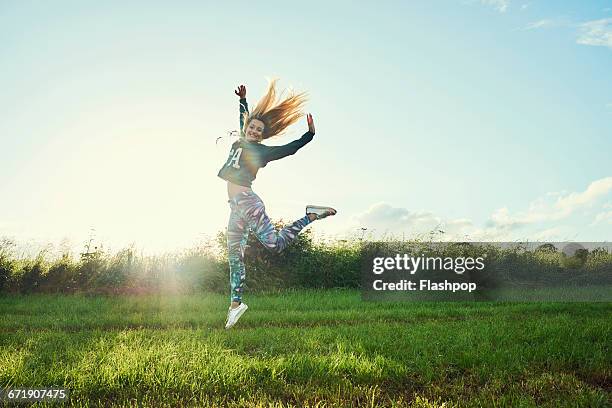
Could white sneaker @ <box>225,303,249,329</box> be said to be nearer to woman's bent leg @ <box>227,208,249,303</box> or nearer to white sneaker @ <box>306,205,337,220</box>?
woman's bent leg @ <box>227,208,249,303</box>

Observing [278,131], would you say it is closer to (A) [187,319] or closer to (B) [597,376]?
(A) [187,319]

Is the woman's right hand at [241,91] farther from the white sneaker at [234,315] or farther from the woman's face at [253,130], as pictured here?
the white sneaker at [234,315]

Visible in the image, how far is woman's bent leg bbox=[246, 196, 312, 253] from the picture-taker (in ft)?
23.9

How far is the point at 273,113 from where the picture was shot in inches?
296

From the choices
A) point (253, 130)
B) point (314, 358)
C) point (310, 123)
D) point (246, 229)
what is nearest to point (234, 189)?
point (246, 229)

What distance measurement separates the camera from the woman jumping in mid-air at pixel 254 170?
285 inches

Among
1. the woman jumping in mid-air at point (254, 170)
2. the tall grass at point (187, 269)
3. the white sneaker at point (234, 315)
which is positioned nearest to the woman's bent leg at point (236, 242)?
the woman jumping in mid-air at point (254, 170)

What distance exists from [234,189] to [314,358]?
275 cm

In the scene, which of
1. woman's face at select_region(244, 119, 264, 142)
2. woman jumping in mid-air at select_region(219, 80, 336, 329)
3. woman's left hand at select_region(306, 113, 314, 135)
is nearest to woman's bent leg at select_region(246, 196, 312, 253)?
woman jumping in mid-air at select_region(219, 80, 336, 329)

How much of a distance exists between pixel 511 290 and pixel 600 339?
815 cm

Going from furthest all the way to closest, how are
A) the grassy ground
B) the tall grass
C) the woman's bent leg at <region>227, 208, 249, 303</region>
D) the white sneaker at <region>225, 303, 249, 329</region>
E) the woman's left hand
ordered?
the tall grass → the white sneaker at <region>225, 303, 249, 329</region> → the woman's bent leg at <region>227, 208, 249, 303</region> → the woman's left hand → the grassy ground

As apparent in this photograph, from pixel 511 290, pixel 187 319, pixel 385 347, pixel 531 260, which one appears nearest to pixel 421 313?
pixel 385 347

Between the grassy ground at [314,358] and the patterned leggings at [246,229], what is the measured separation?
90 centimetres

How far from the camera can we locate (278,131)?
7.61 metres
